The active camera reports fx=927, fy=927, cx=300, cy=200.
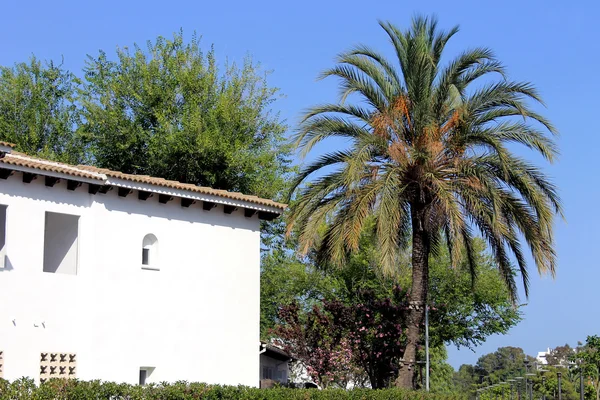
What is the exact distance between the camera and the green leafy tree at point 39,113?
40.0 metres

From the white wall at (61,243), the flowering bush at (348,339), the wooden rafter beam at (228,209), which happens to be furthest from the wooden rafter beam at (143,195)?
the flowering bush at (348,339)

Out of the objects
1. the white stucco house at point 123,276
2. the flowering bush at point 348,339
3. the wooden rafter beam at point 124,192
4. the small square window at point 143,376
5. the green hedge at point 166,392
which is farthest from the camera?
the flowering bush at point 348,339

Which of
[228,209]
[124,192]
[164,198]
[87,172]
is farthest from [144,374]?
[87,172]

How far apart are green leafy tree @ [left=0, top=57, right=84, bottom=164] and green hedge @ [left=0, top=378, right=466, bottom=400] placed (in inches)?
872

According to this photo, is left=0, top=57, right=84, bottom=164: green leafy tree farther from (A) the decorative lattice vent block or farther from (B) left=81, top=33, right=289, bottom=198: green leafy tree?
(A) the decorative lattice vent block

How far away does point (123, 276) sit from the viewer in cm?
2089

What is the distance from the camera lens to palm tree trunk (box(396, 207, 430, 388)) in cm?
2333

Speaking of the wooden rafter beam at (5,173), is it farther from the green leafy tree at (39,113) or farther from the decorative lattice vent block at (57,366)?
the green leafy tree at (39,113)

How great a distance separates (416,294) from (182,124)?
15959 mm

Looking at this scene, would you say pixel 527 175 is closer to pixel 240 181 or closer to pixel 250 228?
pixel 250 228

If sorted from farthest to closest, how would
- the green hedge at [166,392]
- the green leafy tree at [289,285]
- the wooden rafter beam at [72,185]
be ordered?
the green leafy tree at [289,285]
the wooden rafter beam at [72,185]
the green hedge at [166,392]

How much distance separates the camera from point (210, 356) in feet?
74.0

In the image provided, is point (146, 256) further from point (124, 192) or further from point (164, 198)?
point (124, 192)

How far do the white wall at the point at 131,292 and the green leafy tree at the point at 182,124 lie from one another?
484 inches
